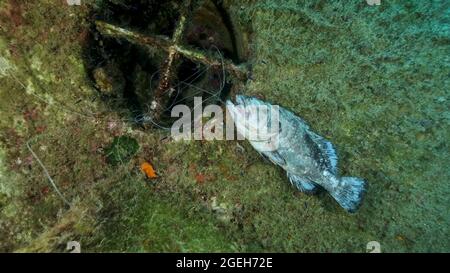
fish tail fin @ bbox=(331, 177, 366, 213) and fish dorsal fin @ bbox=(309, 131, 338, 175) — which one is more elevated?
fish dorsal fin @ bbox=(309, 131, 338, 175)

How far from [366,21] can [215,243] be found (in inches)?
103

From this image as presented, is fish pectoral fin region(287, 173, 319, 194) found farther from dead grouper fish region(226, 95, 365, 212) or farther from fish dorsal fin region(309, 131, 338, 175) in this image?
fish dorsal fin region(309, 131, 338, 175)

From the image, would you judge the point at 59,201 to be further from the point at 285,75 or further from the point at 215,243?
the point at 285,75

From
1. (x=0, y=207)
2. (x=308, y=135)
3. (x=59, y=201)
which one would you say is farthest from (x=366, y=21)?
(x=0, y=207)

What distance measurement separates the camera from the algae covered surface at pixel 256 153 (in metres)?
2.80

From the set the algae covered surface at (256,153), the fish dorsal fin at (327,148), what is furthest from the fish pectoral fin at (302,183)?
the fish dorsal fin at (327,148)

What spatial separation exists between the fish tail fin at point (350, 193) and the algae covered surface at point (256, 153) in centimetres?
17

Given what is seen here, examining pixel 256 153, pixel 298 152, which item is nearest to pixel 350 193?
pixel 298 152

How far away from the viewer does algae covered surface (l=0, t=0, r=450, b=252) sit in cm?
280

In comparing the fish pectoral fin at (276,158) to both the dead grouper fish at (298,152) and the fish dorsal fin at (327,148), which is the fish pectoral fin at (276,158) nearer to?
the dead grouper fish at (298,152)

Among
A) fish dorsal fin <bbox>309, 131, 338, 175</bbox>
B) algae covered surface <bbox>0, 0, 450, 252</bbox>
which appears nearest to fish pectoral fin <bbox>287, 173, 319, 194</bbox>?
algae covered surface <bbox>0, 0, 450, 252</bbox>

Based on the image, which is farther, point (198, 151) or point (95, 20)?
point (198, 151)

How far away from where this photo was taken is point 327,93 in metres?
3.18

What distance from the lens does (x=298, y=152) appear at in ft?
9.70
